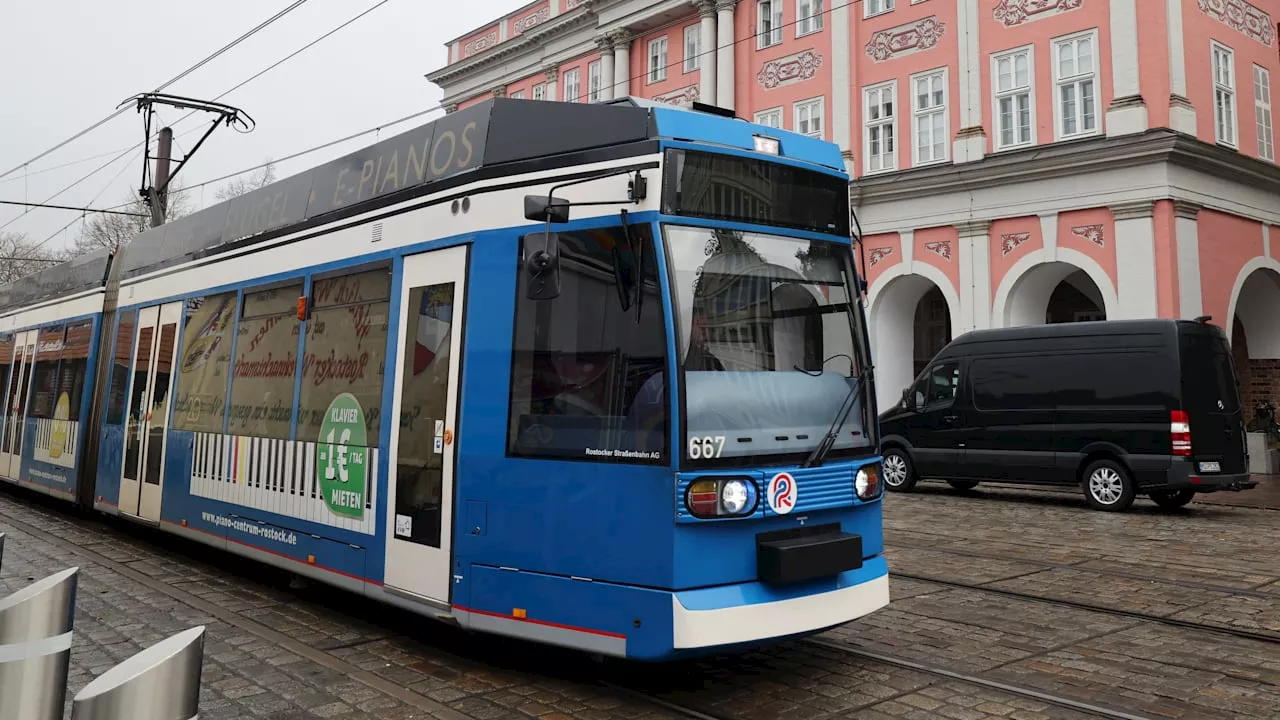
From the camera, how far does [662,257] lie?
4730 mm

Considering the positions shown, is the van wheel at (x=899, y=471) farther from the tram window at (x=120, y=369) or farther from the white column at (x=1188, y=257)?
the tram window at (x=120, y=369)

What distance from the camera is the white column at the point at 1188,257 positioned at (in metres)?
19.4

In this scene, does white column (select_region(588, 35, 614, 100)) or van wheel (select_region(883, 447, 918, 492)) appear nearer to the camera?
van wheel (select_region(883, 447, 918, 492))

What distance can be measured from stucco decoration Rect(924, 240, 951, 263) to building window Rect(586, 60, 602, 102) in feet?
42.4

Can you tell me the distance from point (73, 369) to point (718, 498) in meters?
Answer: 10.5

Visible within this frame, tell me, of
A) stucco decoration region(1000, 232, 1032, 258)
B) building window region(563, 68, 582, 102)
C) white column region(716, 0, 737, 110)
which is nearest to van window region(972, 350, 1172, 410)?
stucco decoration region(1000, 232, 1032, 258)

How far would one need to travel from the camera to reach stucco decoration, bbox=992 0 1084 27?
20.9 m

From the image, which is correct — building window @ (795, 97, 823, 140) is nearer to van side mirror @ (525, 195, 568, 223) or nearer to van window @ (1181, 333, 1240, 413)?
van window @ (1181, 333, 1240, 413)

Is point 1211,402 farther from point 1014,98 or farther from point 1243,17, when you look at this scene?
point 1243,17

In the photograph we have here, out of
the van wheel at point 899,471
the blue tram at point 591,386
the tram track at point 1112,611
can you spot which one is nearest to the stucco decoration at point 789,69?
the van wheel at point 899,471

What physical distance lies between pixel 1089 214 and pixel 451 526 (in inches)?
740

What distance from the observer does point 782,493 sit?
15.6ft

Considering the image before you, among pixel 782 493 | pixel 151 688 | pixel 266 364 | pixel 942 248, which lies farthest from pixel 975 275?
pixel 151 688

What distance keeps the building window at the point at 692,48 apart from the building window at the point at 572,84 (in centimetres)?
445
